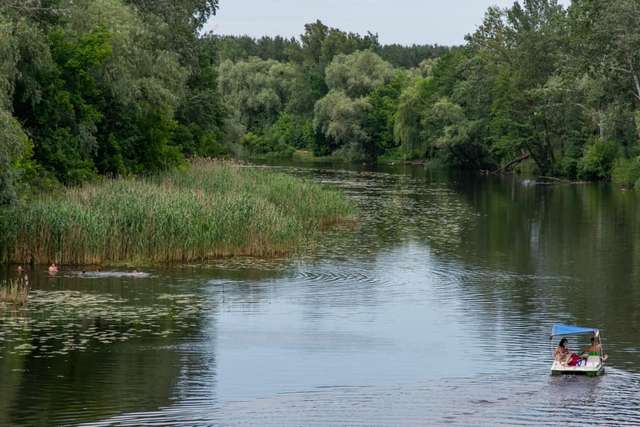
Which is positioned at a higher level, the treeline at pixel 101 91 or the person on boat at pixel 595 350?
the treeline at pixel 101 91

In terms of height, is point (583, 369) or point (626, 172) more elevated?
point (626, 172)

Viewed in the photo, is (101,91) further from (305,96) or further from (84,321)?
(305,96)

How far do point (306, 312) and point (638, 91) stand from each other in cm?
4823

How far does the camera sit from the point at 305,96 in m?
145

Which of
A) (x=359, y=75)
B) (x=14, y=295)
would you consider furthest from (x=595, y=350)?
(x=359, y=75)

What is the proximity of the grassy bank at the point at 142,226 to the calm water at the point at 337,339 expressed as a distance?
1.53 m

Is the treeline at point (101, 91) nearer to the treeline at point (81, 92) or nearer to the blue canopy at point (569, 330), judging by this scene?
the treeline at point (81, 92)

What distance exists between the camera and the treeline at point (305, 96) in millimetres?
44500

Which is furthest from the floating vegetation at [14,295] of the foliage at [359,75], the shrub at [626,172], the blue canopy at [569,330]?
the foliage at [359,75]

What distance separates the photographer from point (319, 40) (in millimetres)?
174750

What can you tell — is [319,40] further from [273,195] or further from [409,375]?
[409,375]

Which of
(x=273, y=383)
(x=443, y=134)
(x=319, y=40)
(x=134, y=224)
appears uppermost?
(x=319, y=40)

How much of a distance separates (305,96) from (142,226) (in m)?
109

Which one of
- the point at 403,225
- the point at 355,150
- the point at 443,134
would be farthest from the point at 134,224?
the point at 355,150
